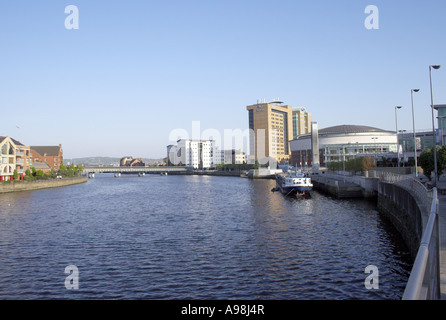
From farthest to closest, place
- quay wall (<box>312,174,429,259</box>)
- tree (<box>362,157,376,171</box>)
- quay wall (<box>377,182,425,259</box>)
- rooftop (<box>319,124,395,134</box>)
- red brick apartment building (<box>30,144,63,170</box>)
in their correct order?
rooftop (<box>319,124,395,134</box>) → red brick apartment building (<box>30,144,63,170</box>) → tree (<box>362,157,376,171</box>) → quay wall (<box>312,174,429,259</box>) → quay wall (<box>377,182,425,259</box>)

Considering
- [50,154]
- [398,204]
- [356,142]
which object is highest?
[356,142]

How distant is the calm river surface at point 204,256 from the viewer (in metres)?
18.8

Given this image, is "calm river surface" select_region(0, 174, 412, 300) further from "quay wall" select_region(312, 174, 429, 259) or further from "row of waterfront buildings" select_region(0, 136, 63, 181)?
"row of waterfront buildings" select_region(0, 136, 63, 181)

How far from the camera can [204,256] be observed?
25.1 metres

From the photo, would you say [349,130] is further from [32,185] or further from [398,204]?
[398,204]

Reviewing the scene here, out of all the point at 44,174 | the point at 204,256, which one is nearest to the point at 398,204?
the point at 204,256

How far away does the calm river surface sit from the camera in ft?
61.7

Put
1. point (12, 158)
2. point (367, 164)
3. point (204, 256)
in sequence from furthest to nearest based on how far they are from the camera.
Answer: point (12, 158), point (367, 164), point (204, 256)

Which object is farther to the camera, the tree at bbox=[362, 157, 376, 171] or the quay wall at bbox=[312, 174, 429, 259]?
the tree at bbox=[362, 157, 376, 171]

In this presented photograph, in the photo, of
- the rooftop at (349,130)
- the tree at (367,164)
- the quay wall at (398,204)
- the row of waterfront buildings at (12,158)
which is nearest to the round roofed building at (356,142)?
the rooftop at (349,130)

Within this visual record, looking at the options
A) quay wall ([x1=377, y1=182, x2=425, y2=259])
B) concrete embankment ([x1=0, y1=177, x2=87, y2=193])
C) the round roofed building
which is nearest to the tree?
quay wall ([x1=377, y1=182, x2=425, y2=259])

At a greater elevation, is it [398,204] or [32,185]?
[32,185]

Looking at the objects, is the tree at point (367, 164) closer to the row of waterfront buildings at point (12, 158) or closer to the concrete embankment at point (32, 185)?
the concrete embankment at point (32, 185)
